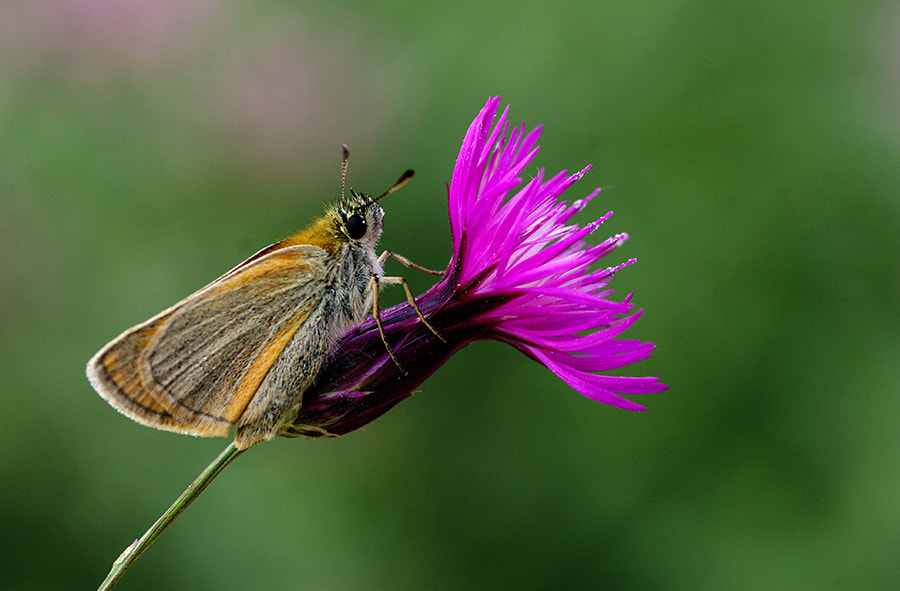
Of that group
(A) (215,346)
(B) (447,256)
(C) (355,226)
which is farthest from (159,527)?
(B) (447,256)

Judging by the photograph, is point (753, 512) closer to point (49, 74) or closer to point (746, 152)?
point (746, 152)

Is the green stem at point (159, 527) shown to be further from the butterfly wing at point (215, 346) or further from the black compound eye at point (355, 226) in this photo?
the black compound eye at point (355, 226)

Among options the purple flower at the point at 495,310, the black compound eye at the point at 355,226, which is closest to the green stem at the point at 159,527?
the purple flower at the point at 495,310

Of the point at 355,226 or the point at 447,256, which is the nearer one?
the point at 355,226

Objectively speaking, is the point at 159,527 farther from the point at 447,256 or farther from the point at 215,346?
the point at 447,256

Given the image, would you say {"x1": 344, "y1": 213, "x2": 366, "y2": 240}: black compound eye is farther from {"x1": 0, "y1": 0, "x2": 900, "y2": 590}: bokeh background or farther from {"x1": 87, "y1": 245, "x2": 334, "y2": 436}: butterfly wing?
{"x1": 0, "y1": 0, "x2": 900, "y2": 590}: bokeh background

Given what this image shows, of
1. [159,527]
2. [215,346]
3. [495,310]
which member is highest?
[215,346]

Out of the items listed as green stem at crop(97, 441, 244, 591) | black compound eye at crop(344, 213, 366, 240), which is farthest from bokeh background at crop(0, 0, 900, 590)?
green stem at crop(97, 441, 244, 591)
